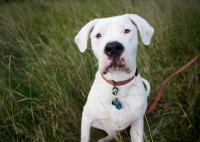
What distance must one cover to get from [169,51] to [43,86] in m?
1.83

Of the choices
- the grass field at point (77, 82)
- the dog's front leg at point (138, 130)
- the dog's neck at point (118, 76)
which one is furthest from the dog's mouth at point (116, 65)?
the dog's front leg at point (138, 130)

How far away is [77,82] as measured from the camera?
3.08 metres

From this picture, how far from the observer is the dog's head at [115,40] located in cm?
187

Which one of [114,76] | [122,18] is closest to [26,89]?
[114,76]

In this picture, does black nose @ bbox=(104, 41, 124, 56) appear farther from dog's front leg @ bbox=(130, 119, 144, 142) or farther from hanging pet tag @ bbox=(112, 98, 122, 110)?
dog's front leg @ bbox=(130, 119, 144, 142)

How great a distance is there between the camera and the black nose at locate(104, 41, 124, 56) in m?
1.84

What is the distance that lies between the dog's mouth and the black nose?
37 millimetres

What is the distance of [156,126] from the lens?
2699 mm

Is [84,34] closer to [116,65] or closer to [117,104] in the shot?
[116,65]

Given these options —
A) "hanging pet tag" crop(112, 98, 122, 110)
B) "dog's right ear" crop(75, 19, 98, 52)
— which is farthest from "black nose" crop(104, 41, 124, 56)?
"hanging pet tag" crop(112, 98, 122, 110)

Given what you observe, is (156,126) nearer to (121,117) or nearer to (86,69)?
(121,117)

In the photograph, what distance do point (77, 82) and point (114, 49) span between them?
1.32 m

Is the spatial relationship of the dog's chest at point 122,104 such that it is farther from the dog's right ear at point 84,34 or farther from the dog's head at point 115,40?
the dog's right ear at point 84,34

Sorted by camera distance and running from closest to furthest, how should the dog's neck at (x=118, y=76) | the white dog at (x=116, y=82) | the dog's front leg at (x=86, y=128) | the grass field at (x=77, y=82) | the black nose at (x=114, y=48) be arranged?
1. the black nose at (x=114, y=48)
2. the white dog at (x=116, y=82)
3. the dog's neck at (x=118, y=76)
4. the dog's front leg at (x=86, y=128)
5. the grass field at (x=77, y=82)
